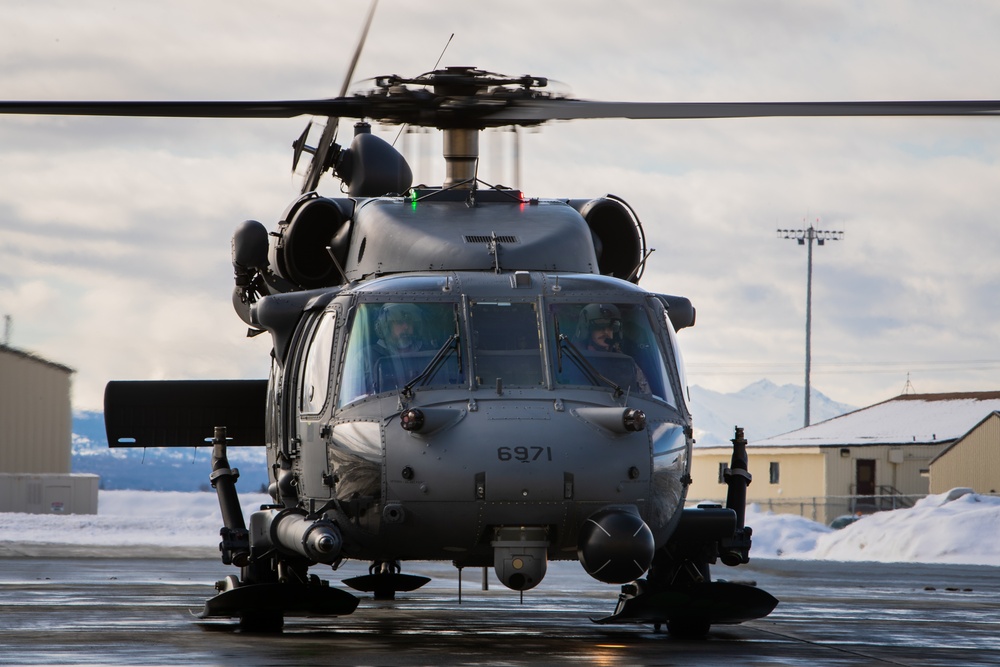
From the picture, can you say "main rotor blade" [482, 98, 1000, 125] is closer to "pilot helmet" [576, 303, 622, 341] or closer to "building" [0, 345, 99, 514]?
"pilot helmet" [576, 303, 622, 341]

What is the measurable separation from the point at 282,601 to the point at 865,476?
57.2m

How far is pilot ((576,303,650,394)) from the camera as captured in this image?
11.5 meters

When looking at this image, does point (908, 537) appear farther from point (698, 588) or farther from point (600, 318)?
point (600, 318)

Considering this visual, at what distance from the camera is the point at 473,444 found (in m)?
10.4

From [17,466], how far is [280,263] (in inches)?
1896

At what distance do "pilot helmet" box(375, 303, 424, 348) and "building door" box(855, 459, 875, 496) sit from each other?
57280 millimetres

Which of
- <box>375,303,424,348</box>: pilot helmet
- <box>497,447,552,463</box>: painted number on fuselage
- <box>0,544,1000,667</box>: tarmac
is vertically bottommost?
<box>0,544,1000,667</box>: tarmac

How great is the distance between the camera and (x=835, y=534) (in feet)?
114

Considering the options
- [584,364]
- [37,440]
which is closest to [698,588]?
[584,364]

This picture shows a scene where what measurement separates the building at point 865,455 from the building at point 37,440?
2737 centimetres

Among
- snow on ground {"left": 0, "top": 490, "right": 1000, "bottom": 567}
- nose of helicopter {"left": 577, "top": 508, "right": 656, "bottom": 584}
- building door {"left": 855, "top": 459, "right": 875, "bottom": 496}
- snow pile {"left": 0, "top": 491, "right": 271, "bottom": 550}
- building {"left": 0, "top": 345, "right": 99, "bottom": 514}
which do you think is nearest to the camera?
nose of helicopter {"left": 577, "top": 508, "right": 656, "bottom": 584}

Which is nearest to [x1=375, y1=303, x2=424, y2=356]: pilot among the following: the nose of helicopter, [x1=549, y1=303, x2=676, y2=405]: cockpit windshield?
[x1=549, y1=303, x2=676, y2=405]: cockpit windshield

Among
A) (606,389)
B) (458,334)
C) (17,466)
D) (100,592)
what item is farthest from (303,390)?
(17,466)

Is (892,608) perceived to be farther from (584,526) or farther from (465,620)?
(584,526)
